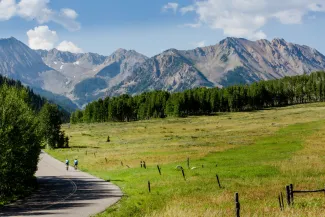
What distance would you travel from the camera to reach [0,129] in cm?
3650

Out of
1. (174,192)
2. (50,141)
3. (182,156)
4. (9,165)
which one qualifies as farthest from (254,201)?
(50,141)

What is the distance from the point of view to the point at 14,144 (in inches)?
1548

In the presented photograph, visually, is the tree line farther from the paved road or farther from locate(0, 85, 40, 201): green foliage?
the paved road

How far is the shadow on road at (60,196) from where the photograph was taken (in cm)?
3262

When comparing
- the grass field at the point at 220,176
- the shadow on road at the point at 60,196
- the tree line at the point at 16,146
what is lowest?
the shadow on road at the point at 60,196

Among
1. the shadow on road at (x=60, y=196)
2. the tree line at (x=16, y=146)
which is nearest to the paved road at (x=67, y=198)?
the shadow on road at (x=60, y=196)

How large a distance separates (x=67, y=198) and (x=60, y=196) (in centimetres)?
174

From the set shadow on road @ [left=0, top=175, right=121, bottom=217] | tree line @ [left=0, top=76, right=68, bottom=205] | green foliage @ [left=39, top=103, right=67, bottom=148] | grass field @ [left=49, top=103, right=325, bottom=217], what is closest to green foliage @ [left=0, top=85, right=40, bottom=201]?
tree line @ [left=0, top=76, right=68, bottom=205]

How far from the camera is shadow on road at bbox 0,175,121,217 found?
32625 millimetres

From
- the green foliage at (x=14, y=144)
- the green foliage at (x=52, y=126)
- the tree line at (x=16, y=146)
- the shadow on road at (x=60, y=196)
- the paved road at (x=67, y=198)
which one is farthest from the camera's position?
the green foliage at (x=52, y=126)

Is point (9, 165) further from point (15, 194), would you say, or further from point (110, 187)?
point (110, 187)

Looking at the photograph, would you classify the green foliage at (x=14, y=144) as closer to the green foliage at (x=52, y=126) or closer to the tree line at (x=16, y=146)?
the tree line at (x=16, y=146)

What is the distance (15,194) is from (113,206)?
1437cm

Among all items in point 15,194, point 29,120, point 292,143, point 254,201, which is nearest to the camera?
point 254,201
